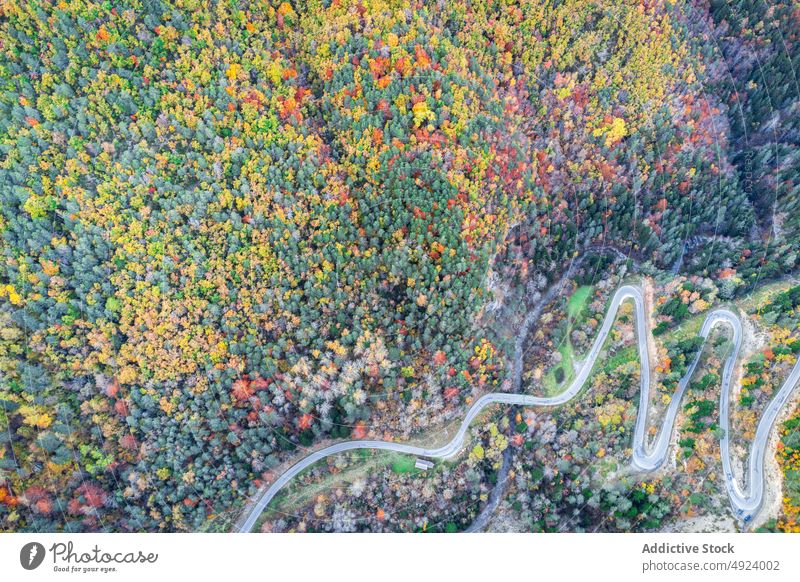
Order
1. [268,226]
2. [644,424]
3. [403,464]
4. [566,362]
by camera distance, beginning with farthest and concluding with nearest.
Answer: [566,362], [644,424], [403,464], [268,226]

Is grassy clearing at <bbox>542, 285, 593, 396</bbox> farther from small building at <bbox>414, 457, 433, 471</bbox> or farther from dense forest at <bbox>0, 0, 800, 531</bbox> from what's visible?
small building at <bbox>414, 457, 433, 471</bbox>

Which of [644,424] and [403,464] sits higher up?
[644,424]

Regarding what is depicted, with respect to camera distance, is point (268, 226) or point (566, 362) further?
point (566, 362)
